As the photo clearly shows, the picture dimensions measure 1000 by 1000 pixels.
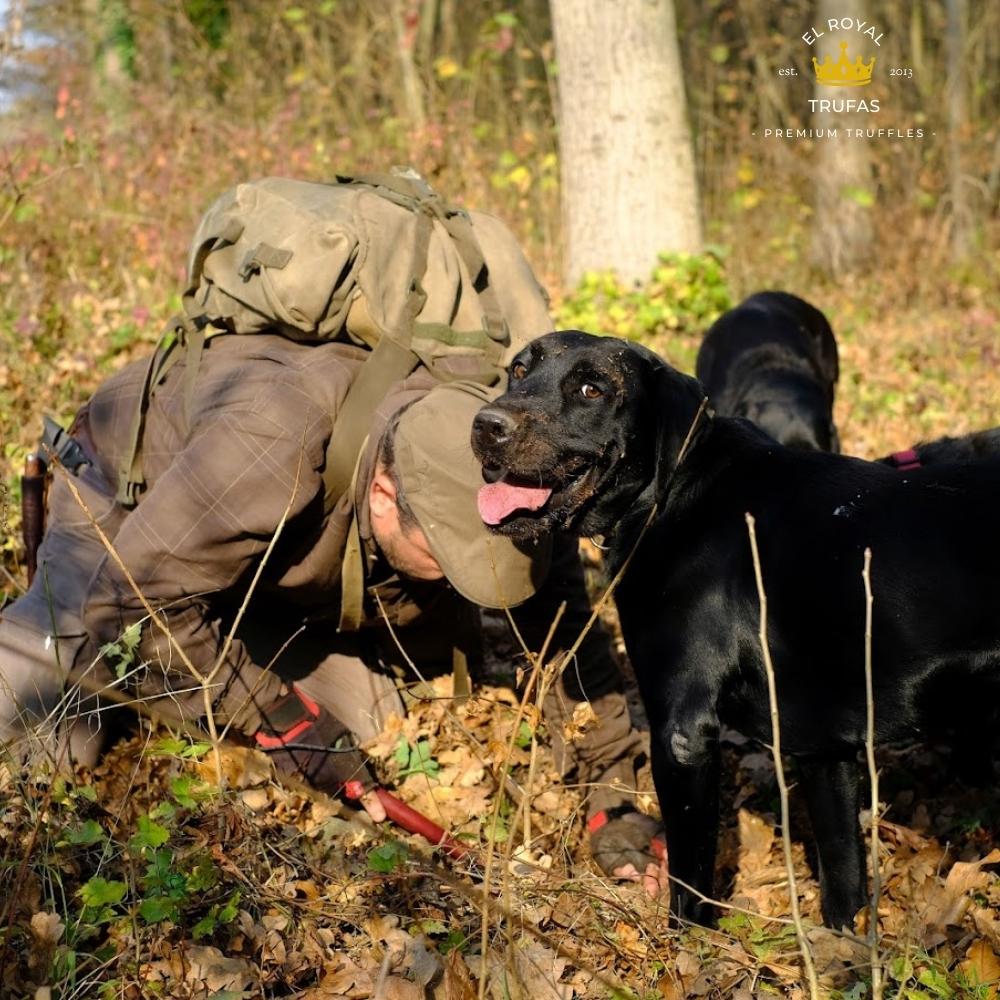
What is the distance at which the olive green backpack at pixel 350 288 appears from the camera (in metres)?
3.64

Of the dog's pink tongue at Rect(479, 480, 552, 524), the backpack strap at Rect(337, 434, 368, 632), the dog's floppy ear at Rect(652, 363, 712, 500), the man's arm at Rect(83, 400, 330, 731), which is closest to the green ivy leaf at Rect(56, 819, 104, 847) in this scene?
the man's arm at Rect(83, 400, 330, 731)

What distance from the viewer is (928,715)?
3070 millimetres

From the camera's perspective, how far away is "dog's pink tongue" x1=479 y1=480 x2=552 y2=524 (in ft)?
10.7

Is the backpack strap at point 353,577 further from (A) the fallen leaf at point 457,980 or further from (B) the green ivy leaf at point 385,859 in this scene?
(A) the fallen leaf at point 457,980

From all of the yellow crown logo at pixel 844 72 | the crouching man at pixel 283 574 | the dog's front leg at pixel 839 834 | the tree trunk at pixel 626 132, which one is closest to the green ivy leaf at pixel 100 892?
the crouching man at pixel 283 574

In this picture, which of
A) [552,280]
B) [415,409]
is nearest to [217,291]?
[415,409]

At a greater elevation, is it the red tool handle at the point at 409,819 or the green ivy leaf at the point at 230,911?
the green ivy leaf at the point at 230,911

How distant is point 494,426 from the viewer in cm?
316

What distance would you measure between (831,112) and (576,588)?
8.38m

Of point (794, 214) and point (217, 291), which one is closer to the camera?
point (217, 291)

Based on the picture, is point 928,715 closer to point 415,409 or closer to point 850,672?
point 850,672

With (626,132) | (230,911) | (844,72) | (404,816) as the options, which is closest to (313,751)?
(404,816)

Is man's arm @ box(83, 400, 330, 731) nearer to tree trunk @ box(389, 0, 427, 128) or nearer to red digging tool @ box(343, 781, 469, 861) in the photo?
red digging tool @ box(343, 781, 469, 861)

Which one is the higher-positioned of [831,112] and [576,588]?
[831,112]
